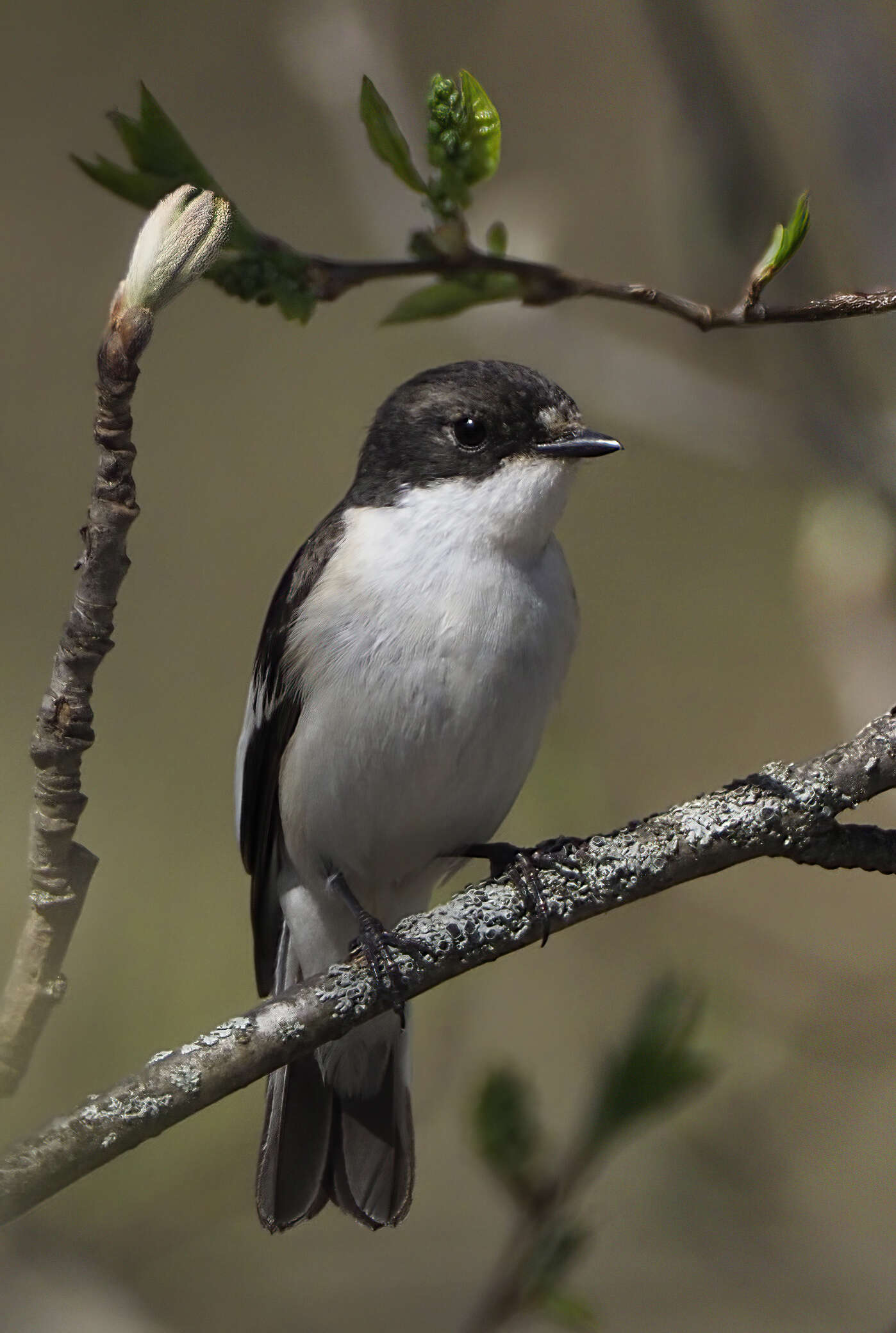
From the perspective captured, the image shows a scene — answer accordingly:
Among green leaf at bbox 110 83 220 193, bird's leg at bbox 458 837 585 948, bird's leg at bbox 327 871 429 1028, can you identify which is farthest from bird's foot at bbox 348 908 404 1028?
green leaf at bbox 110 83 220 193

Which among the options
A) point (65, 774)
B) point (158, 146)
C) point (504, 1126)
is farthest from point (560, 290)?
point (504, 1126)

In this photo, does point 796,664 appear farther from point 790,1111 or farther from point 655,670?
point 790,1111

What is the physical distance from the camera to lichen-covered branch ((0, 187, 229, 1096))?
1550mm

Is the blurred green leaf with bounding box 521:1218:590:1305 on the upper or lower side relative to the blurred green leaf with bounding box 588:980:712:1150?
lower

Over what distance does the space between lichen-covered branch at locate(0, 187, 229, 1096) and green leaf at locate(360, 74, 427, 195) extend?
0.42 meters

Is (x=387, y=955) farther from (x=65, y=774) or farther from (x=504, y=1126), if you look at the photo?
(x=65, y=774)

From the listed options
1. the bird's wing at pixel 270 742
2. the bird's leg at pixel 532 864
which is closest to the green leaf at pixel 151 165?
the bird's leg at pixel 532 864

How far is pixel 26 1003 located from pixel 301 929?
206cm

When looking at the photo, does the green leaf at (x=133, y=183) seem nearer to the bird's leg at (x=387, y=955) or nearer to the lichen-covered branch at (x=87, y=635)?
the lichen-covered branch at (x=87, y=635)

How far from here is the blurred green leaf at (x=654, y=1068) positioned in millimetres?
2402

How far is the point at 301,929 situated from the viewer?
374cm

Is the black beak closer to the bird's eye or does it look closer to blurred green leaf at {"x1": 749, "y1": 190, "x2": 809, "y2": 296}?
the bird's eye

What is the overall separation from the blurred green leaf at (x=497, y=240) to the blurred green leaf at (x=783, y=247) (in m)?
0.41

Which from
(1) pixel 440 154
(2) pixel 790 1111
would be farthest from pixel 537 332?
(2) pixel 790 1111
